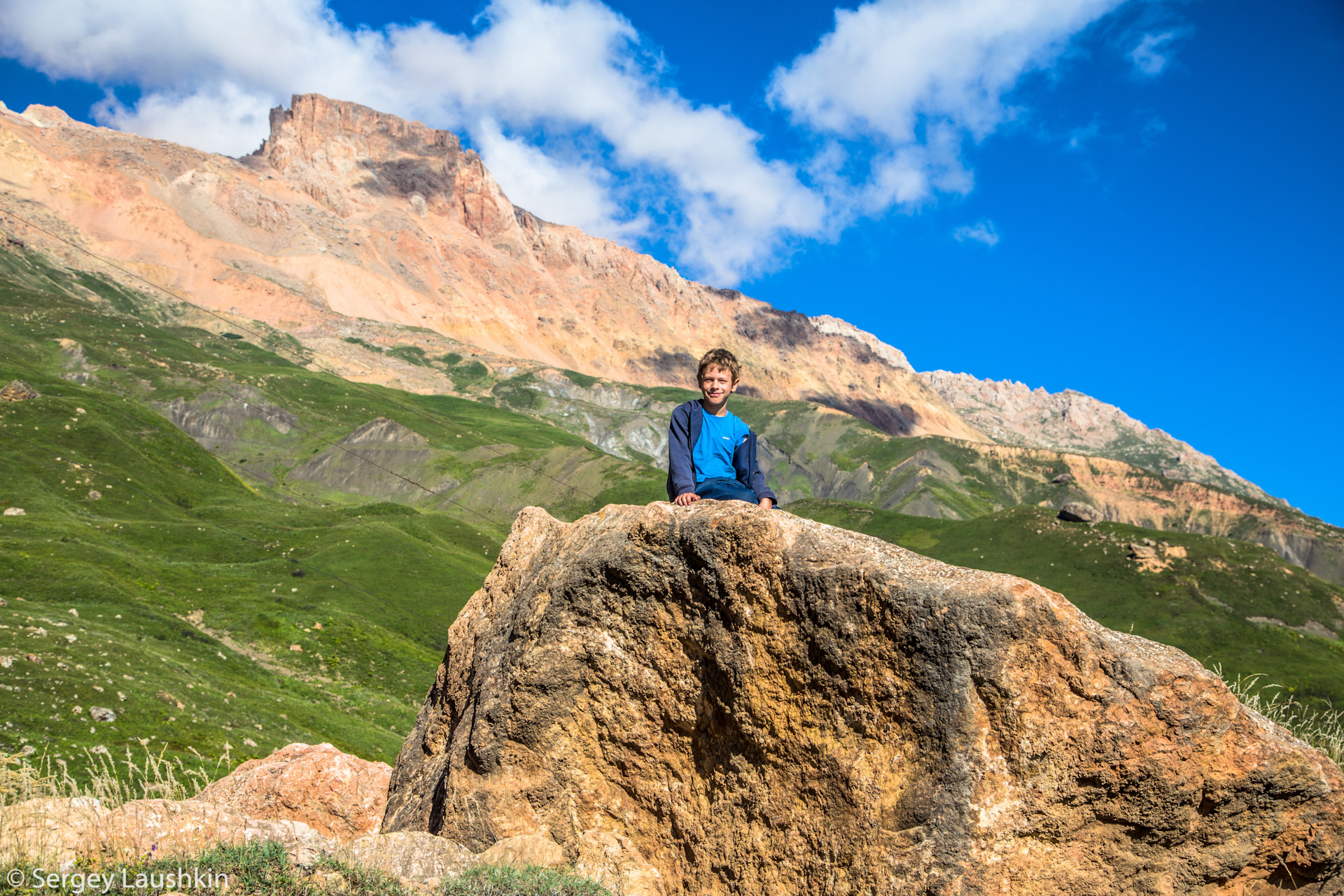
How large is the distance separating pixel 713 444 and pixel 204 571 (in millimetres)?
59114

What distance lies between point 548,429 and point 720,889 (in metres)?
181

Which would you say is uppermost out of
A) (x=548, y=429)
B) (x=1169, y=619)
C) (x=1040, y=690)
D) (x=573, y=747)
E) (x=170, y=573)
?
(x=548, y=429)

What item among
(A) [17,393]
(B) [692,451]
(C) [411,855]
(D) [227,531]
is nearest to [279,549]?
(D) [227,531]

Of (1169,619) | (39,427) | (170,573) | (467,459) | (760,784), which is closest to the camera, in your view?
(760,784)

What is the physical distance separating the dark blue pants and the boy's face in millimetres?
1119

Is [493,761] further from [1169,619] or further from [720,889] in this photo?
[1169,619]

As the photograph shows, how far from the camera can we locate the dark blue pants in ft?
29.9

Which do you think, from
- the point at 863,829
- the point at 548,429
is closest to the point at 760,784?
→ the point at 863,829

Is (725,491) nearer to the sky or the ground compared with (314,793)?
nearer to the sky

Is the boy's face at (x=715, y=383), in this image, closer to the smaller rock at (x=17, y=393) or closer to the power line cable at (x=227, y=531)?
the power line cable at (x=227, y=531)

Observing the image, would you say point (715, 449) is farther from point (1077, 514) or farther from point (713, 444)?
point (1077, 514)

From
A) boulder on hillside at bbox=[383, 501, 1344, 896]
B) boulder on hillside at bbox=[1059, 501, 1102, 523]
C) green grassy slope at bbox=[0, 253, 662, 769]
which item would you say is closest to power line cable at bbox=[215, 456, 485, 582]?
green grassy slope at bbox=[0, 253, 662, 769]

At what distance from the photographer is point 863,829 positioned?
22.8 ft

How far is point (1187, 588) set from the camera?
90.9 metres
